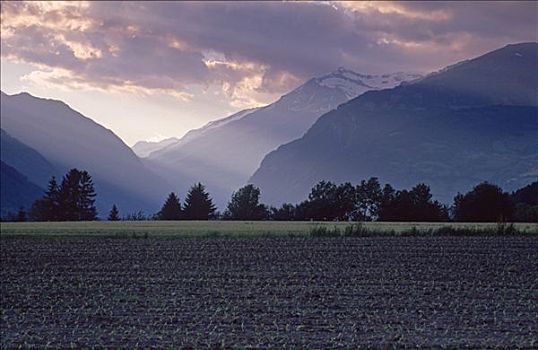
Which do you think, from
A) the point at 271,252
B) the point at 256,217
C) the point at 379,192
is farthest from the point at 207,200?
the point at 271,252

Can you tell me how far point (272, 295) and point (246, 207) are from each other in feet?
258

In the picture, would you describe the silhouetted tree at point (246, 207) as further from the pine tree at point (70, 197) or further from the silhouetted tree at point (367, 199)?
the pine tree at point (70, 197)

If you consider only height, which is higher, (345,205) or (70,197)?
(70,197)

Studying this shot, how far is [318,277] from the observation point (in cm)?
2962

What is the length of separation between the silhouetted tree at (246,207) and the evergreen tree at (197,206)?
2.96 metres

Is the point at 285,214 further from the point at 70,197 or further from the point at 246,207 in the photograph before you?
the point at 70,197

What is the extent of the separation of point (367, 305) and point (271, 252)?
629 inches

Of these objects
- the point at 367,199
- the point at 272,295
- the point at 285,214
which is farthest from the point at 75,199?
the point at 272,295

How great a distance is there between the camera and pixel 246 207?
4094 inches

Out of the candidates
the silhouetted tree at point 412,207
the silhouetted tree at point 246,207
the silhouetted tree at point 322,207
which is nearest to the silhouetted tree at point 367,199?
the silhouetted tree at point 412,207

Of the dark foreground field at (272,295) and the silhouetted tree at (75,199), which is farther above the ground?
the silhouetted tree at (75,199)

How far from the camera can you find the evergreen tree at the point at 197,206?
105 meters

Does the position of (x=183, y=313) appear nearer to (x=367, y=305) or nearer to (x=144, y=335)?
(x=144, y=335)

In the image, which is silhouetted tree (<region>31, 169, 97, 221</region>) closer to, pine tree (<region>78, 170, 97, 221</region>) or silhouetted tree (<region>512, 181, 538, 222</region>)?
pine tree (<region>78, 170, 97, 221</region>)
